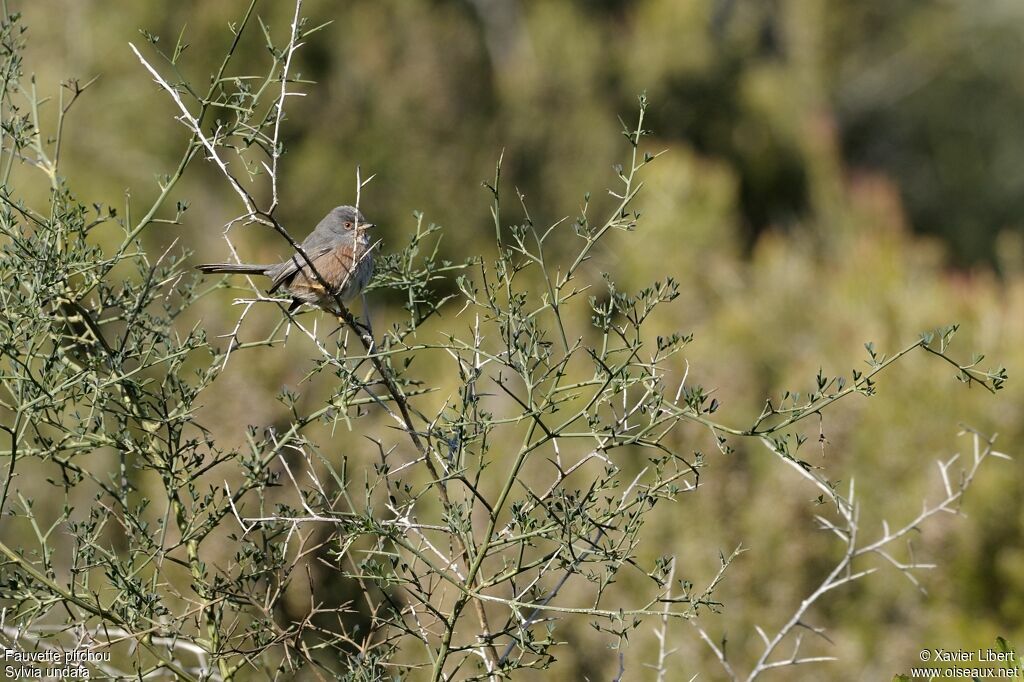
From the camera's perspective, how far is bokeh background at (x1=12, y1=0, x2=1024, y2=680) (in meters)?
8.27

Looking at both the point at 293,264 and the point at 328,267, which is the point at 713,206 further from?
the point at 293,264

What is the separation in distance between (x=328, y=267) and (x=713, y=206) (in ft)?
26.4

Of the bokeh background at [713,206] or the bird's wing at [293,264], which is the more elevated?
the bokeh background at [713,206]

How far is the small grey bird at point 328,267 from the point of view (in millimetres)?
A: 3664

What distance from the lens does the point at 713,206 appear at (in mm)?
12109

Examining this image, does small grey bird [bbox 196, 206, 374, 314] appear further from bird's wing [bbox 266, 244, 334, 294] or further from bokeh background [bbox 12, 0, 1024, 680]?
bokeh background [bbox 12, 0, 1024, 680]

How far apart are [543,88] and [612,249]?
3182 millimetres

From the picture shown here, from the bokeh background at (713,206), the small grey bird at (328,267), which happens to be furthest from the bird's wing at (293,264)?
the bokeh background at (713,206)

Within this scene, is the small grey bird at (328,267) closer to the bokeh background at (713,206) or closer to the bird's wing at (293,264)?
the bird's wing at (293,264)

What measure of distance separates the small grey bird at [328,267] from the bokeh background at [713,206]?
3.39ft

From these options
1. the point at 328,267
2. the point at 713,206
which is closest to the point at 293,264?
the point at 328,267

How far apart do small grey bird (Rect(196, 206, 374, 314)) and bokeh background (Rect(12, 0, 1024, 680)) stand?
1.03 meters

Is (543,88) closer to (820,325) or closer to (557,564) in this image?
(820,325)

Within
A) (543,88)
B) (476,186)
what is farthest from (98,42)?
(543,88)
